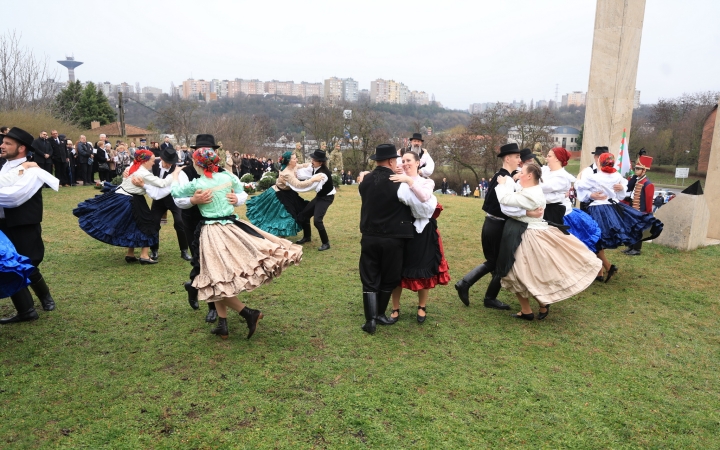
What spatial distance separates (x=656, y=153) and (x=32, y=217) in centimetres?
5234

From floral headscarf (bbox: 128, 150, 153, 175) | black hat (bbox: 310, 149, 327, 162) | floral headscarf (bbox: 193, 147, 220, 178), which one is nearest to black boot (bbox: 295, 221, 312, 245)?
black hat (bbox: 310, 149, 327, 162)

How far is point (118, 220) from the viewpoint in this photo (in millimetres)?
7309

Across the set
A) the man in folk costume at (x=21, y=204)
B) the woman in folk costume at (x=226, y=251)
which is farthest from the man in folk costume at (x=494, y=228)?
the man in folk costume at (x=21, y=204)

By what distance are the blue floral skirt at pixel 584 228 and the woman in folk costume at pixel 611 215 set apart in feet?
0.92

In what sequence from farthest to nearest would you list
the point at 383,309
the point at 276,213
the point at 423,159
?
1. the point at 276,213
2. the point at 423,159
3. the point at 383,309

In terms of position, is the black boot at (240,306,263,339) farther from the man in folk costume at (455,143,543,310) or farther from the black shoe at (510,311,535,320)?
the black shoe at (510,311,535,320)

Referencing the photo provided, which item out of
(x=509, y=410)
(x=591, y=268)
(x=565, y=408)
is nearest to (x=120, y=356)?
(x=509, y=410)

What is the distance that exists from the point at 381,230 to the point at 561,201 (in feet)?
9.47

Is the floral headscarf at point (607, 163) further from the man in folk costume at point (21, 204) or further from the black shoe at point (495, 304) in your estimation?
the man in folk costume at point (21, 204)

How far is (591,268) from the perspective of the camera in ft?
17.4

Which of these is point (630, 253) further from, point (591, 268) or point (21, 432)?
point (21, 432)

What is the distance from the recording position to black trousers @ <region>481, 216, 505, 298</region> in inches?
231

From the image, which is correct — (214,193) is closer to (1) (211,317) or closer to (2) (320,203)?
(1) (211,317)

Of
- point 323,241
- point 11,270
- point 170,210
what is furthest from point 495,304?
point 170,210
